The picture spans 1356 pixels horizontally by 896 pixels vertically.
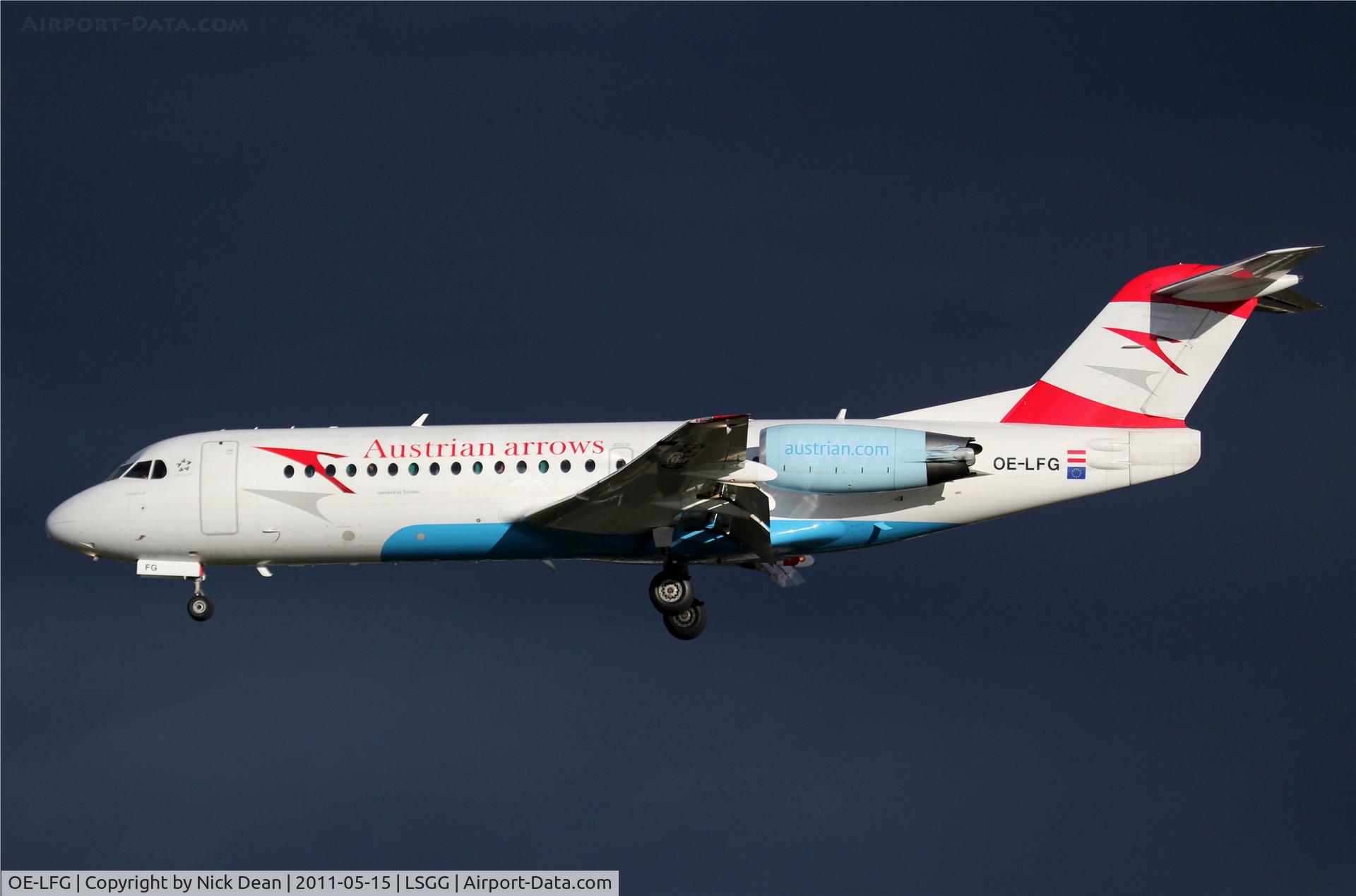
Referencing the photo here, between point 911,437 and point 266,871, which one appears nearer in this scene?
point 911,437

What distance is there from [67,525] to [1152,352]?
64.0 feet

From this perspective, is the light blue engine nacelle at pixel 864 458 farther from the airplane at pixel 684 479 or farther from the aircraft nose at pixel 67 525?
the aircraft nose at pixel 67 525

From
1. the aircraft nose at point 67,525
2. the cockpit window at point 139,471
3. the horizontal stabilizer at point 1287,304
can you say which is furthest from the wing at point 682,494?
the horizontal stabilizer at point 1287,304

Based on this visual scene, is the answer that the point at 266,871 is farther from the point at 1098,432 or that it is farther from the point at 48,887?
the point at 1098,432

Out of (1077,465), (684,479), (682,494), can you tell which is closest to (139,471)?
(682,494)

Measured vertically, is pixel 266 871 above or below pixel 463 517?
below

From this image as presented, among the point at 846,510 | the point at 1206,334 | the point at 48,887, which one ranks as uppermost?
the point at 1206,334

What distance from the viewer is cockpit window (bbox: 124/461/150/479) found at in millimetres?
31578

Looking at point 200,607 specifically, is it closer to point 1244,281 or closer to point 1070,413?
point 1070,413

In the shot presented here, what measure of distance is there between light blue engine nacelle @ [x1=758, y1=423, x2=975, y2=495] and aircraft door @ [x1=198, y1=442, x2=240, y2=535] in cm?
954

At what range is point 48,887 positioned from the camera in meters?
29.5

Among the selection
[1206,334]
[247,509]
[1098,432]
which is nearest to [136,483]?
[247,509]

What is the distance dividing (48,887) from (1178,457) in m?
20.3

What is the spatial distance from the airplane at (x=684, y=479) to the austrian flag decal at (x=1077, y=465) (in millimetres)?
24
